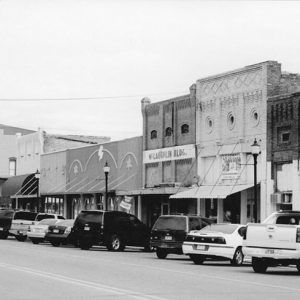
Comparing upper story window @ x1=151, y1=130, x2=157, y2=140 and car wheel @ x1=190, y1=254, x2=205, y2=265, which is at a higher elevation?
upper story window @ x1=151, y1=130, x2=157, y2=140

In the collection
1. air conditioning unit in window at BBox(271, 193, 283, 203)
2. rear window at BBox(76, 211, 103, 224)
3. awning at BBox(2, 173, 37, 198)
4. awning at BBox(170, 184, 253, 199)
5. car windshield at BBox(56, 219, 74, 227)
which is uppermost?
awning at BBox(2, 173, 37, 198)

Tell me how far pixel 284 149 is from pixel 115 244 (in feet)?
29.0

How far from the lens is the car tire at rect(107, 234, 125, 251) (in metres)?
34.7

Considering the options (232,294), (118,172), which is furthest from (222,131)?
(232,294)

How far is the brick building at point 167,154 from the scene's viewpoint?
44728 mm

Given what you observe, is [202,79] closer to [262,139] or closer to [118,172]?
[262,139]

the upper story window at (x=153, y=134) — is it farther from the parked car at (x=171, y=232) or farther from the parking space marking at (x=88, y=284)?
the parking space marking at (x=88, y=284)

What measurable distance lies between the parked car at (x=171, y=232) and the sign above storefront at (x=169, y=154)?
1445 centimetres

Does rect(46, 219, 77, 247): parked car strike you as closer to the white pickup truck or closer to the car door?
the car door

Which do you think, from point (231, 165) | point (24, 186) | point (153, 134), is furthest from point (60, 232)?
point (24, 186)

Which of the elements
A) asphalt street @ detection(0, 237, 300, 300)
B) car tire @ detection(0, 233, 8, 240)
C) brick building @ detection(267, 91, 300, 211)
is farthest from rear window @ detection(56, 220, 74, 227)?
asphalt street @ detection(0, 237, 300, 300)

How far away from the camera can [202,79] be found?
4438cm

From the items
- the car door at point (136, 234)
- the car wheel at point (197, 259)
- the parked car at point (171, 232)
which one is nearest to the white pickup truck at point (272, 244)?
the car wheel at point (197, 259)

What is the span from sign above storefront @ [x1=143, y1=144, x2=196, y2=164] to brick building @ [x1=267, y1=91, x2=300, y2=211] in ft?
22.6
